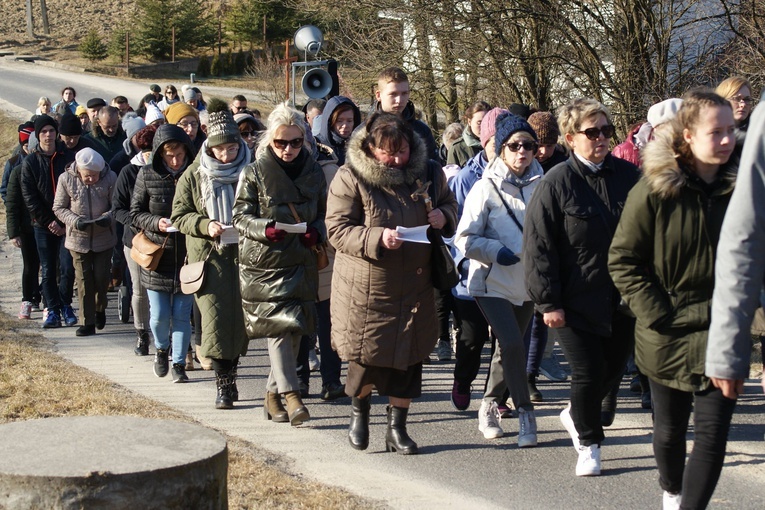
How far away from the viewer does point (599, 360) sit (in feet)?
19.5

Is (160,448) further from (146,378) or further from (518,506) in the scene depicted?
(146,378)

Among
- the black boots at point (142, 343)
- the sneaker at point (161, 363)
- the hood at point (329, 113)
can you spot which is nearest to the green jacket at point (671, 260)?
the hood at point (329, 113)

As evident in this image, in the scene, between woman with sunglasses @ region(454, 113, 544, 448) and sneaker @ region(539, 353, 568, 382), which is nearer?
woman with sunglasses @ region(454, 113, 544, 448)

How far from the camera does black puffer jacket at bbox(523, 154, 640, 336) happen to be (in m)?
5.88

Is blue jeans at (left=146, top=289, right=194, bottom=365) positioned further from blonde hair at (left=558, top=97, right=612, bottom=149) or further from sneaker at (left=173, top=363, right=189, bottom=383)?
blonde hair at (left=558, top=97, right=612, bottom=149)

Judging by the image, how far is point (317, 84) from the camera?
43.7 feet

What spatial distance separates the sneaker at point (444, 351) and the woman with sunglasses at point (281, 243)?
2.50 m

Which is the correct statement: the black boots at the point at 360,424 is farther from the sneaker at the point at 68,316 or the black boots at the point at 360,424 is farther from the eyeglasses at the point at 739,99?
the sneaker at the point at 68,316

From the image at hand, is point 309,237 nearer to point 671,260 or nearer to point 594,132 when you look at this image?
point 594,132

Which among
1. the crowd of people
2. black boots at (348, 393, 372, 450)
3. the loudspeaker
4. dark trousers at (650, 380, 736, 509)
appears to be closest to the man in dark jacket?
the crowd of people

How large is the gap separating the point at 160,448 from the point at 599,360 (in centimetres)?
266

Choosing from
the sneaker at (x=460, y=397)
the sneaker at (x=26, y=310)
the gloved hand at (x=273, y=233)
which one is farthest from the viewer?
the sneaker at (x=26, y=310)

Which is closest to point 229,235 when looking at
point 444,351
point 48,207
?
point 444,351

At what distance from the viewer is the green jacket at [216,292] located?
771cm
